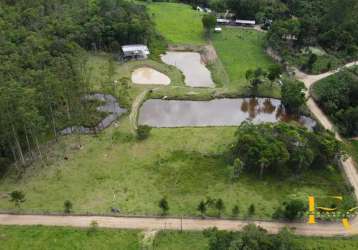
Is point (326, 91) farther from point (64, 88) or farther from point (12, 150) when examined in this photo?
point (12, 150)

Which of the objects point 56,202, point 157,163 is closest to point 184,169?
point 157,163

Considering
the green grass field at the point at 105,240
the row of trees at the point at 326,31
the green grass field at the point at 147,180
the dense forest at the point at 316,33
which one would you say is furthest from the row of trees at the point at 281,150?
the row of trees at the point at 326,31

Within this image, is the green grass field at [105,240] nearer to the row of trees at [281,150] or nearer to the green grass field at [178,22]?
the row of trees at [281,150]

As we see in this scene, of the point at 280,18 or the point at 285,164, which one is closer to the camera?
the point at 285,164

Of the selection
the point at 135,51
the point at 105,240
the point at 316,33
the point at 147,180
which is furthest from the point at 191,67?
the point at 105,240

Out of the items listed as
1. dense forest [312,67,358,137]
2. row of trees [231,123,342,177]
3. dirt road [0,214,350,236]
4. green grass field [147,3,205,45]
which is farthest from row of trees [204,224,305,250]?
green grass field [147,3,205,45]

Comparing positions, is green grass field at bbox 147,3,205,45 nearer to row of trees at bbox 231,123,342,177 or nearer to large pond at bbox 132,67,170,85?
large pond at bbox 132,67,170,85

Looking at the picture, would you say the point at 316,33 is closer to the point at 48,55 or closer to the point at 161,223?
the point at 48,55
